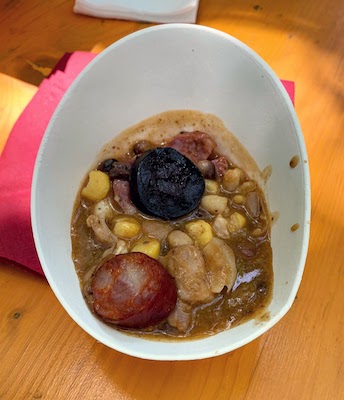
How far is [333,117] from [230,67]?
0.98 feet

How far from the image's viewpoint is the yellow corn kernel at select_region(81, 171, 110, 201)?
0.92 metres

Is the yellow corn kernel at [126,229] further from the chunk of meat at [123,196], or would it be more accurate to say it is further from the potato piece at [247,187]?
the potato piece at [247,187]

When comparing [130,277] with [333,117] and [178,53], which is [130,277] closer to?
[178,53]

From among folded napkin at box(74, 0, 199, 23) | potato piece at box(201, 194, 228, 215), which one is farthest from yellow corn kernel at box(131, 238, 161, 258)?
folded napkin at box(74, 0, 199, 23)

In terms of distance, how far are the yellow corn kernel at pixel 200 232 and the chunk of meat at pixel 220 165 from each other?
129mm

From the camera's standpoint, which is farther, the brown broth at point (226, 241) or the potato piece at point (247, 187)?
the potato piece at point (247, 187)

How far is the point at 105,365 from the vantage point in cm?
82

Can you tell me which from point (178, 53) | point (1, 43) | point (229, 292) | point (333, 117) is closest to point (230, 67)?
point (178, 53)

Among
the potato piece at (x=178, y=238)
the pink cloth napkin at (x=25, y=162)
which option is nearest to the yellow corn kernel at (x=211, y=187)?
the potato piece at (x=178, y=238)

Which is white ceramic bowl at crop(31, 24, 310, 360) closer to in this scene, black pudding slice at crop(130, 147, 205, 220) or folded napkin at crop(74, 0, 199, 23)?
black pudding slice at crop(130, 147, 205, 220)

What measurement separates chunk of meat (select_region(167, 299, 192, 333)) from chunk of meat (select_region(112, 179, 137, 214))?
21 centimetres

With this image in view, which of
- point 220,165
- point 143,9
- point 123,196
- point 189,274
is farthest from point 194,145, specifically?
point 143,9

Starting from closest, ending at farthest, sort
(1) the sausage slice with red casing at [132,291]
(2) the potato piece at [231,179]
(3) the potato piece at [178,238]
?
(1) the sausage slice with red casing at [132,291], (3) the potato piece at [178,238], (2) the potato piece at [231,179]

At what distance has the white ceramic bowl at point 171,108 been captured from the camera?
75cm
